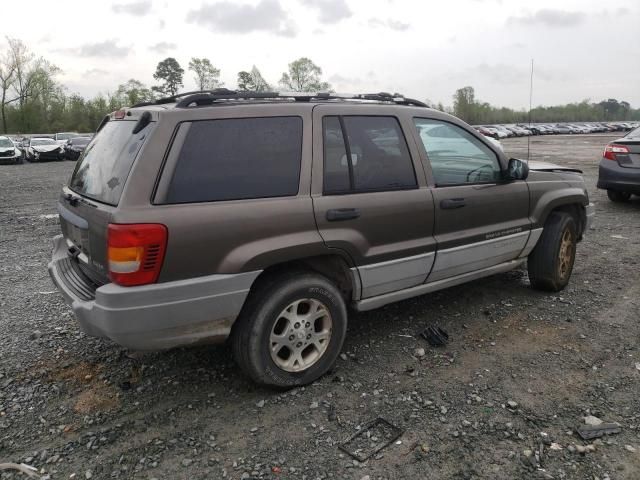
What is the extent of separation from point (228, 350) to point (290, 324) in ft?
2.93

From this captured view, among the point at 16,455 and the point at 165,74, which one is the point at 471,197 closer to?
the point at 16,455

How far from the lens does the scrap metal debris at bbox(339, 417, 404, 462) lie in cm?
270

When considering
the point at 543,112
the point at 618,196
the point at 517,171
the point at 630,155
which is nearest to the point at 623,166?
the point at 630,155

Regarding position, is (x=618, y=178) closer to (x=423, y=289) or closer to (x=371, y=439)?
(x=423, y=289)

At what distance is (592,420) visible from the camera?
2.93 meters

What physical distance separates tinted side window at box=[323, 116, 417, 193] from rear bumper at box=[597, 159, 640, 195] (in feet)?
22.6

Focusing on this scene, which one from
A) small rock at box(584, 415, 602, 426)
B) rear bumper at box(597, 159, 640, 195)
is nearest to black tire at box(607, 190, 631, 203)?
rear bumper at box(597, 159, 640, 195)

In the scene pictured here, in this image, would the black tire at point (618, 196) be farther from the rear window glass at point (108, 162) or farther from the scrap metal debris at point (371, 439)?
the rear window glass at point (108, 162)

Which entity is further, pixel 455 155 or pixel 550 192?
pixel 550 192

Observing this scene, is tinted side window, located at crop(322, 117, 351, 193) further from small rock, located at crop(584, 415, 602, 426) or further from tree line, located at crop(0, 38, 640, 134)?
tree line, located at crop(0, 38, 640, 134)

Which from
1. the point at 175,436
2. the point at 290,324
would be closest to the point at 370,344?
the point at 290,324

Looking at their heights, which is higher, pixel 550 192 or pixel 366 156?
pixel 366 156

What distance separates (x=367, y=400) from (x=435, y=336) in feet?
3.34

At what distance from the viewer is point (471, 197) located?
3996 millimetres
